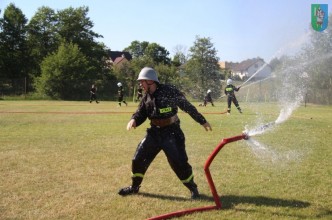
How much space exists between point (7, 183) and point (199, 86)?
4752 centimetres

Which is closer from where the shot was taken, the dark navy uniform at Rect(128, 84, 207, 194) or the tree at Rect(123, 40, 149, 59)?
the dark navy uniform at Rect(128, 84, 207, 194)

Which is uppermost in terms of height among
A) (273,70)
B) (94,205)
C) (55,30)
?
(55,30)

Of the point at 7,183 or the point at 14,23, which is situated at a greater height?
the point at 14,23

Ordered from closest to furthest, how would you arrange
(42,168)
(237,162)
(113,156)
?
(42,168) < (237,162) < (113,156)

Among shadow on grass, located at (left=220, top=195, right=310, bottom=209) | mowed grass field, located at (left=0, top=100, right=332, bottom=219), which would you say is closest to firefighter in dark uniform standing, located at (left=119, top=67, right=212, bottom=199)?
mowed grass field, located at (left=0, top=100, right=332, bottom=219)

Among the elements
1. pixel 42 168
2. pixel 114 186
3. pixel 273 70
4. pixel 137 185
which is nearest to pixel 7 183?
pixel 42 168

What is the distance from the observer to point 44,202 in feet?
19.7

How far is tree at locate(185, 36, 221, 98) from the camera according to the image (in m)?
54.5

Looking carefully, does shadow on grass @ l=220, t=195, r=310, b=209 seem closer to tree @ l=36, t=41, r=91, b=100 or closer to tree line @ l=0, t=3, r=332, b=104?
tree line @ l=0, t=3, r=332, b=104

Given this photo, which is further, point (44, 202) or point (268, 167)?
point (268, 167)

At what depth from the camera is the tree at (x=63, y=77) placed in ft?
167

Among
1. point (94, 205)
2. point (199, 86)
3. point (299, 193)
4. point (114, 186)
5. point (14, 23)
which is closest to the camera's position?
point (94, 205)

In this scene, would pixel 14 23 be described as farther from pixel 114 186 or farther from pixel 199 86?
pixel 114 186

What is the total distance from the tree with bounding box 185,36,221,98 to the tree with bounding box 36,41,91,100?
582 inches
